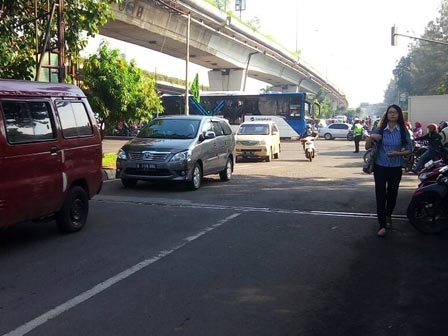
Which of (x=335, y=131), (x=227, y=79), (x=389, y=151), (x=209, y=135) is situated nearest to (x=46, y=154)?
(x=389, y=151)

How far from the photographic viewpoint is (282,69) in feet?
182

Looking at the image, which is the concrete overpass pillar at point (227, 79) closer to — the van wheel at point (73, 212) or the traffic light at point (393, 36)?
the traffic light at point (393, 36)

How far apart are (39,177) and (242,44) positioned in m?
36.1

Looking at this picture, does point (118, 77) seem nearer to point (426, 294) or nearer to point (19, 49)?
point (19, 49)

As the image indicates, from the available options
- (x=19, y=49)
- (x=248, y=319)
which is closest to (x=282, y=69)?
(x=19, y=49)

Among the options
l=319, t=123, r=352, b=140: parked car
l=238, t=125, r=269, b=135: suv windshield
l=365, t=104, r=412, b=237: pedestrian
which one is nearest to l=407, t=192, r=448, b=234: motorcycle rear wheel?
l=365, t=104, r=412, b=237: pedestrian

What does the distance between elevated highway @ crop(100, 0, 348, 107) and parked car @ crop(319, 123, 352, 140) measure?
8162 mm

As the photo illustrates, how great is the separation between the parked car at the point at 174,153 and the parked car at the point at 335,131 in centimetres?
3612

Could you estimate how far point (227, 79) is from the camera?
4581 cm

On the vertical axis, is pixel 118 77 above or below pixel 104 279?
above

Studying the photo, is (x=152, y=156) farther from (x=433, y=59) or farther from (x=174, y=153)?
(x=433, y=59)

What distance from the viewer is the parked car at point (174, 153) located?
11.6 m

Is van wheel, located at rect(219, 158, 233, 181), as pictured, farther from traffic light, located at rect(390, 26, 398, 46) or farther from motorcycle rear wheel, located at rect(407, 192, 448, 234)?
traffic light, located at rect(390, 26, 398, 46)

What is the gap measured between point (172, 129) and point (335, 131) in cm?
3788
